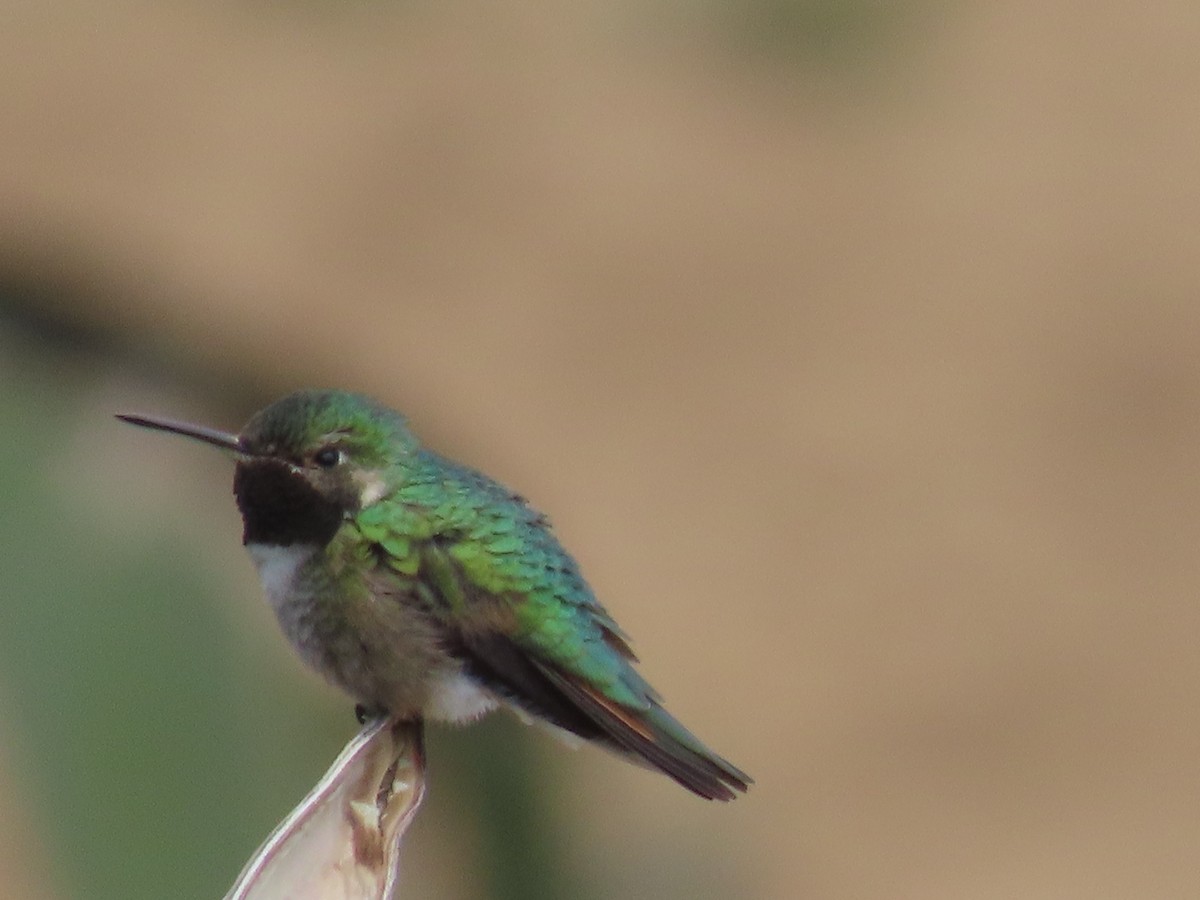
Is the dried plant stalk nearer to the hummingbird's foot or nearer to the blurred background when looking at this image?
the hummingbird's foot

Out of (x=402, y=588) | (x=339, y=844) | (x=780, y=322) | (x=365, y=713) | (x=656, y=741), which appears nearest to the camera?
(x=339, y=844)

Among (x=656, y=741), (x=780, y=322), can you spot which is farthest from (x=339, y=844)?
(x=780, y=322)

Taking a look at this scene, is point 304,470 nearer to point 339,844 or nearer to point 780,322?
point 339,844

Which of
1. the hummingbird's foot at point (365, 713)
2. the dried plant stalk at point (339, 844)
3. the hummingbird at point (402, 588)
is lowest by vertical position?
the hummingbird's foot at point (365, 713)

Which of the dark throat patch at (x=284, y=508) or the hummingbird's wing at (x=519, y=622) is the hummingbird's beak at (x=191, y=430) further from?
the hummingbird's wing at (x=519, y=622)

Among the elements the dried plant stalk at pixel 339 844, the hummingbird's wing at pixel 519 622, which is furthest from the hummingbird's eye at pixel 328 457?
the dried plant stalk at pixel 339 844

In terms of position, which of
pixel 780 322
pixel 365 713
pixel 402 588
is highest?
pixel 402 588
